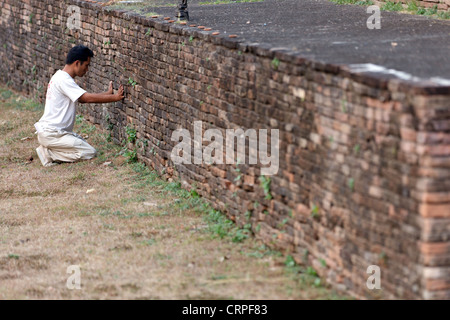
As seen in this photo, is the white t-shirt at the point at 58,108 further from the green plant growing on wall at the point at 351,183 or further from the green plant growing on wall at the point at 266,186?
the green plant growing on wall at the point at 351,183

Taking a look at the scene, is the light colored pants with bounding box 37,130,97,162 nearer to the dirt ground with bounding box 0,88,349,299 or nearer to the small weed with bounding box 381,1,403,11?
the dirt ground with bounding box 0,88,349,299

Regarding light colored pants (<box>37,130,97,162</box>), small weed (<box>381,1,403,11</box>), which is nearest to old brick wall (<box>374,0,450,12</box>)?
small weed (<box>381,1,403,11</box>)

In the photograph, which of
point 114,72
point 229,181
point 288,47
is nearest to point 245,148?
point 229,181

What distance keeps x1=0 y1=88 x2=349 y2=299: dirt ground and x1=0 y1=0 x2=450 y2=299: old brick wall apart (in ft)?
0.75

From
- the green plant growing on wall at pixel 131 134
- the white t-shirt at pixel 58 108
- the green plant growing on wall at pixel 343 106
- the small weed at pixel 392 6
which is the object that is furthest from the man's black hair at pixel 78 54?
the green plant growing on wall at pixel 343 106

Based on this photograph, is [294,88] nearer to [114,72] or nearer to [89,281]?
[89,281]

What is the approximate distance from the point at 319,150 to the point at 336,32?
2.16 m

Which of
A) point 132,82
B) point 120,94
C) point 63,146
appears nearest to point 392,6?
point 132,82

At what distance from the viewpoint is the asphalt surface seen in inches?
184

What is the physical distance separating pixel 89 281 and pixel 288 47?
226 centimetres

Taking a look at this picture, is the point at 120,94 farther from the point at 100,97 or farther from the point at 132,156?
the point at 132,156

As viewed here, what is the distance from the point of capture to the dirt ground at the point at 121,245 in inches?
184

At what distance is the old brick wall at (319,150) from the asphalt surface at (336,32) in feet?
0.76
